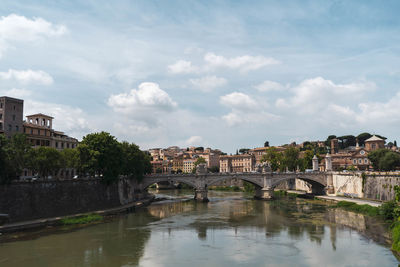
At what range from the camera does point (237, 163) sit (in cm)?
12381

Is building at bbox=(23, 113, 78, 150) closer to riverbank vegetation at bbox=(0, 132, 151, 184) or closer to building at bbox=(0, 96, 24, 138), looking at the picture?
building at bbox=(0, 96, 24, 138)

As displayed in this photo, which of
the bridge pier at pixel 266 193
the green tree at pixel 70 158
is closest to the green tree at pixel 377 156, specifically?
the bridge pier at pixel 266 193

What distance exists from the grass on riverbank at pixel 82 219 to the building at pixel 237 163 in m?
87.4

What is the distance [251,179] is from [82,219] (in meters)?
31.6

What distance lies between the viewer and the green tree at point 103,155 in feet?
128

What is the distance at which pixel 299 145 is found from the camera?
5330 inches

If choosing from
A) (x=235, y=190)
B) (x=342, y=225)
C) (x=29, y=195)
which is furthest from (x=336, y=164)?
(x=29, y=195)

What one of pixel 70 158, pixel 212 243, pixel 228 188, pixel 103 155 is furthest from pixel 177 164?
pixel 212 243

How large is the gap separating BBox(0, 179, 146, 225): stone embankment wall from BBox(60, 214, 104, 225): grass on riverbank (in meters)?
1.95

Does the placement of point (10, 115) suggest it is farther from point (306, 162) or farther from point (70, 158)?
point (306, 162)

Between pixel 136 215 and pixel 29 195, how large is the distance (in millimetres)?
11704

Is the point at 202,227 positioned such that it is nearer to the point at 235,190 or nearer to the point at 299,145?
the point at 235,190

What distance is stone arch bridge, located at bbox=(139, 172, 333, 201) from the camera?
5475 centimetres

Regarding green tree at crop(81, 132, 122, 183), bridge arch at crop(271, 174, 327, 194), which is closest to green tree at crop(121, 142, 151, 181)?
green tree at crop(81, 132, 122, 183)
